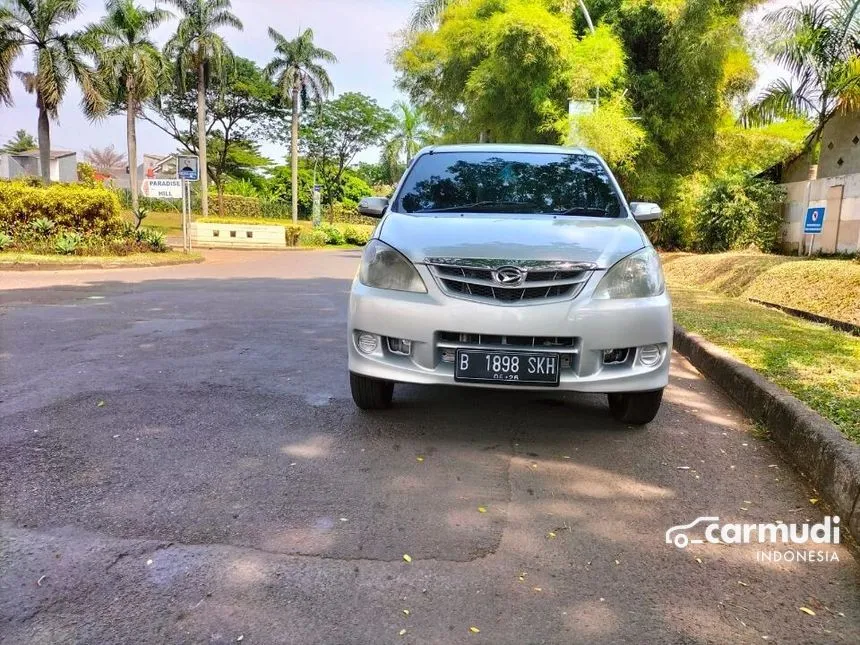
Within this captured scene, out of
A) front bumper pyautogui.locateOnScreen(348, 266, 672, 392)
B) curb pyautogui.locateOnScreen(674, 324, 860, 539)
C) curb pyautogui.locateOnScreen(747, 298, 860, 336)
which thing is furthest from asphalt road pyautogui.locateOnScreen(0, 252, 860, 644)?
curb pyautogui.locateOnScreen(747, 298, 860, 336)

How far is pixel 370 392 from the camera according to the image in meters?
3.77

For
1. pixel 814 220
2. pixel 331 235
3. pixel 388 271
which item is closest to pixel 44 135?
pixel 331 235

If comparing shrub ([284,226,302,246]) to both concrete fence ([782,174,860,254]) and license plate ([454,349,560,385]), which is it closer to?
concrete fence ([782,174,860,254])

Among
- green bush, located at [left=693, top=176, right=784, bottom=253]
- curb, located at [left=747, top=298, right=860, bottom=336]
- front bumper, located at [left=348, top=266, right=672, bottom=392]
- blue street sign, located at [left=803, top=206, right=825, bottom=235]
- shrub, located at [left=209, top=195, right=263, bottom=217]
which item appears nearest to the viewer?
front bumper, located at [left=348, top=266, right=672, bottom=392]

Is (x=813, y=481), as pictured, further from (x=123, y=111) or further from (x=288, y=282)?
(x=123, y=111)

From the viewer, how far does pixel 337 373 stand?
4.85m

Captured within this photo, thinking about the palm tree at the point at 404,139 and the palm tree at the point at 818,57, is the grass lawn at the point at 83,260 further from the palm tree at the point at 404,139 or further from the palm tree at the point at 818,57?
the palm tree at the point at 404,139

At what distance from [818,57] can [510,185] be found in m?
13.4

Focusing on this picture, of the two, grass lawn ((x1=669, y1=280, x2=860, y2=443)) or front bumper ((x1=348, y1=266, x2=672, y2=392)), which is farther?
grass lawn ((x1=669, y1=280, x2=860, y2=443))

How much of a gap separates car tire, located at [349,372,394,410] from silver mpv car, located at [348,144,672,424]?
10 millimetres

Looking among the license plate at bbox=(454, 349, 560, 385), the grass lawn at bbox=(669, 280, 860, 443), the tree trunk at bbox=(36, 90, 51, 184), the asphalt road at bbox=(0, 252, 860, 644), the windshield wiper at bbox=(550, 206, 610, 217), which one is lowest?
the asphalt road at bbox=(0, 252, 860, 644)

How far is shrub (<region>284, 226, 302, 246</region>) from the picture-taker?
91.0 ft

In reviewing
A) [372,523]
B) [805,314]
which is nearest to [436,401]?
[372,523]

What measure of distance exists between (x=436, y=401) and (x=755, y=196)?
14.4 m
